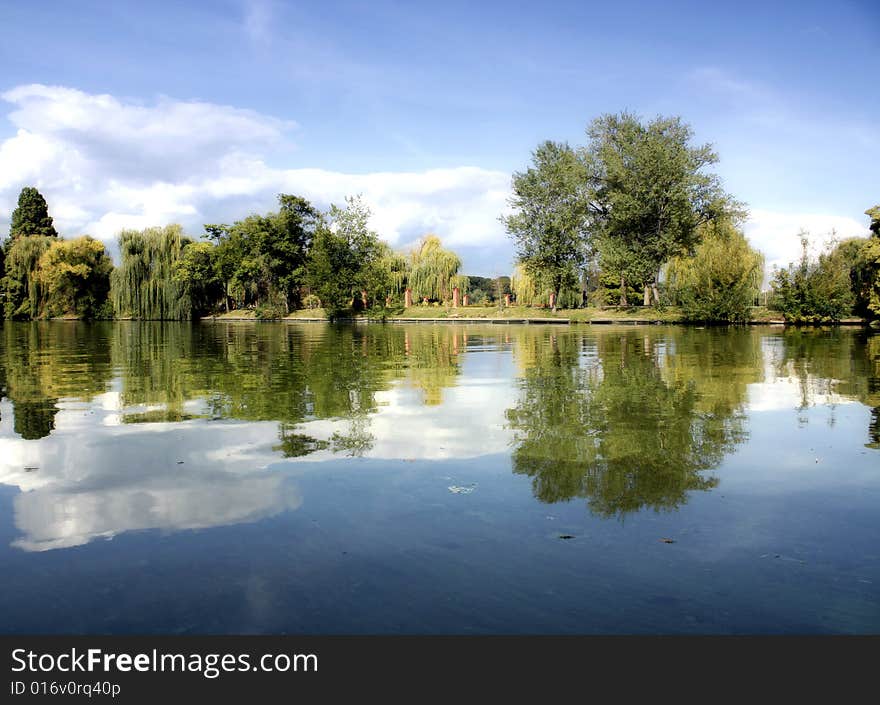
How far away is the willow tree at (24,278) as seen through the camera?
62000 millimetres

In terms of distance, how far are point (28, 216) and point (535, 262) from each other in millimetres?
54217

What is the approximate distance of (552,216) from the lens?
52125 millimetres

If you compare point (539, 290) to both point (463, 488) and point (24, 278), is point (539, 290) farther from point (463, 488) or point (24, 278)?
point (463, 488)

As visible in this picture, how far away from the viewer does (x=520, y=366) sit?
16.2m

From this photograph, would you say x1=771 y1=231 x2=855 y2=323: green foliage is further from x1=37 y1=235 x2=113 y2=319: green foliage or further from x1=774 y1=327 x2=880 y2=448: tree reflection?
x1=37 y1=235 x2=113 y2=319: green foliage

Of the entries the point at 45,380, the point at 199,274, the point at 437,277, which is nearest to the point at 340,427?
the point at 45,380

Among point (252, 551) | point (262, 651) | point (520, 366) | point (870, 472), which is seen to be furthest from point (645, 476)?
point (520, 366)

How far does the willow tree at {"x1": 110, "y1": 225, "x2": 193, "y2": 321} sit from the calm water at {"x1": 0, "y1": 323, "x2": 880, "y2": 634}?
Result: 5398 centimetres

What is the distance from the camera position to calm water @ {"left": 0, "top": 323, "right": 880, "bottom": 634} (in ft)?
11.2

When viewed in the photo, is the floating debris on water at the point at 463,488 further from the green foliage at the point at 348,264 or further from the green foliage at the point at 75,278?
the green foliage at the point at 75,278

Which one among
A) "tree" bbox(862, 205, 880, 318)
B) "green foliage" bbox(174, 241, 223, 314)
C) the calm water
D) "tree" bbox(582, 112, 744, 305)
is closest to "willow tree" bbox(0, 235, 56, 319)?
"green foliage" bbox(174, 241, 223, 314)

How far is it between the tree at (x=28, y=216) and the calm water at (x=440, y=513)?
73.3 meters

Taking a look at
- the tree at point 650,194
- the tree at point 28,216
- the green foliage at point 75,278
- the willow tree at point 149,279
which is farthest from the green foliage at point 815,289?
the tree at point 28,216

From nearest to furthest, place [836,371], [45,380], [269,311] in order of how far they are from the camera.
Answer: [45,380] < [836,371] < [269,311]
